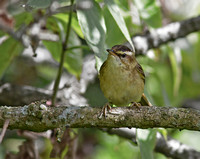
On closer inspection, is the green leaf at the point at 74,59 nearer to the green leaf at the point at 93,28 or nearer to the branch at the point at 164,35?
the branch at the point at 164,35

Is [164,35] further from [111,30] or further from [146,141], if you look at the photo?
[146,141]

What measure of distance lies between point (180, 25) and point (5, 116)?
2599 millimetres

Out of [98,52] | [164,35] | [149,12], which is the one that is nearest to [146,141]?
[98,52]

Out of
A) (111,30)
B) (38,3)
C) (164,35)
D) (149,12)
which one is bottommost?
A: (38,3)

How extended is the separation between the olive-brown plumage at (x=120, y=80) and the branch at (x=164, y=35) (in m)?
1.08

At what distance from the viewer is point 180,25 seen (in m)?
4.36

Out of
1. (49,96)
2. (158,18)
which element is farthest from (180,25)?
(49,96)

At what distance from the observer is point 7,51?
3676 mm

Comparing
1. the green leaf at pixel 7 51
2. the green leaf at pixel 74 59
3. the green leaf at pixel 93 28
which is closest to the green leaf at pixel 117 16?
the green leaf at pixel 93 28

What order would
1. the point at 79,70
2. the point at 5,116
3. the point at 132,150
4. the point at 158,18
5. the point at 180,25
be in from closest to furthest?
1. the point at 5,116
2. the point at 158,18
3. the point at 79,70
4. the point at 180,25
5. the point at 132,150

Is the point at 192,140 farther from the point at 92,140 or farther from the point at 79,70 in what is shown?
the point at 79,70

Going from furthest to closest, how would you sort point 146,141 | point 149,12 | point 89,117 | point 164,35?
point 164,35 < point 149,12 < point 146,141 < point 89,117

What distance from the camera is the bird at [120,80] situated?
10.5 ft

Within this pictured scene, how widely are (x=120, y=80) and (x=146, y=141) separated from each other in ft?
2.24
